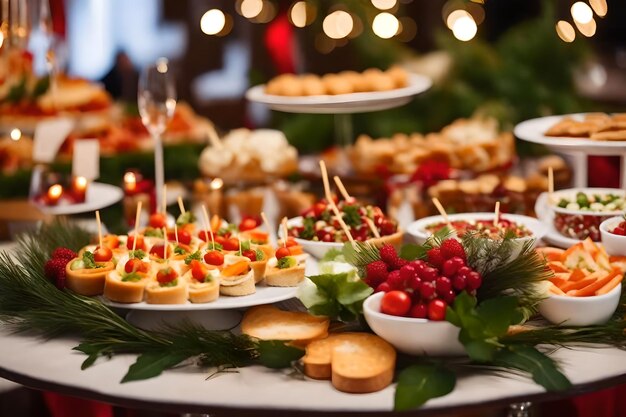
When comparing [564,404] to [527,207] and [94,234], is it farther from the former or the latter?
[94,234]

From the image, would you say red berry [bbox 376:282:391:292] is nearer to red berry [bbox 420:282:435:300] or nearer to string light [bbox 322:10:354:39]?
red berry [bbox 420:282:435:300]

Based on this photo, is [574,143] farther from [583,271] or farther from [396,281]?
[396,281]

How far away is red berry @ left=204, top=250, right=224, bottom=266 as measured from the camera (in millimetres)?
2074

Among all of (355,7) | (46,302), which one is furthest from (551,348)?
(355,7)

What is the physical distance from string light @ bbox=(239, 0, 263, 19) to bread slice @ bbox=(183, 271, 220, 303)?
6643mm

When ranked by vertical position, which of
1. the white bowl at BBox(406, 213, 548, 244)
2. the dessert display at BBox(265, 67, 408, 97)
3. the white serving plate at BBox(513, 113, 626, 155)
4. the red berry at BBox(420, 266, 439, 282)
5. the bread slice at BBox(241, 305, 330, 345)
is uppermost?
the dessert display at BBox(265, 67, 408, 97)

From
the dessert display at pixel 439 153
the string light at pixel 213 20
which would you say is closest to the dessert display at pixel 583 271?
the dessert display at pixel 439 153

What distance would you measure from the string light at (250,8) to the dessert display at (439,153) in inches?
198

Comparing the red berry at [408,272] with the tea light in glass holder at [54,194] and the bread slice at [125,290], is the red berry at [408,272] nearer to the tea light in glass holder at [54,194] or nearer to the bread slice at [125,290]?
the bread slice at [125,290]

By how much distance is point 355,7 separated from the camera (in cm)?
456

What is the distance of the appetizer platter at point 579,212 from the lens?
238 cm

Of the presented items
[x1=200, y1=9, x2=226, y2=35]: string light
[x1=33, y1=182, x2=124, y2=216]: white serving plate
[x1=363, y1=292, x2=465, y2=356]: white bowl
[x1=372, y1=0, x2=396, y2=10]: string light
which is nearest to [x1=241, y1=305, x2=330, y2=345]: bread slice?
[x1=363, y1=292, x2=465, y2=356]: white bowl

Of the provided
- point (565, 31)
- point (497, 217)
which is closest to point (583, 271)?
point (497, 217)

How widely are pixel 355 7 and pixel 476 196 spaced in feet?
6.65
